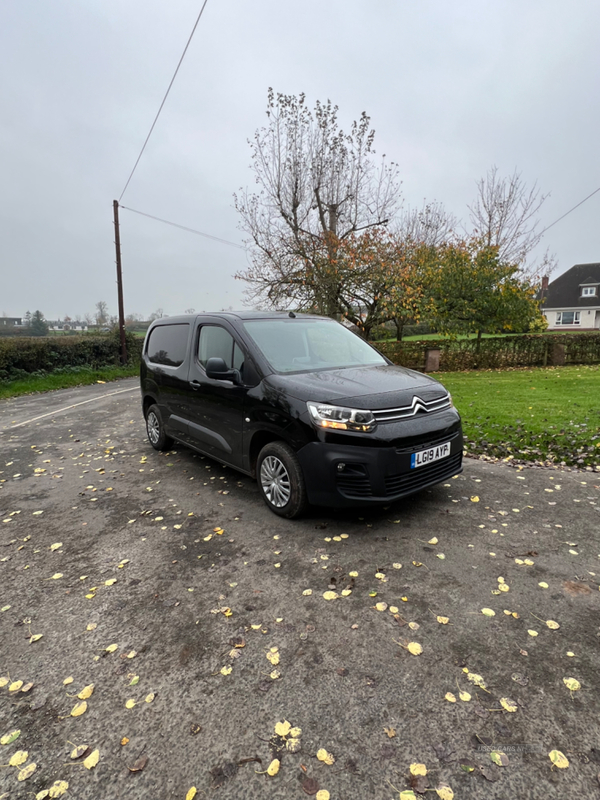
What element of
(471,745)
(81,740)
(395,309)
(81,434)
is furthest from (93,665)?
(395,309)

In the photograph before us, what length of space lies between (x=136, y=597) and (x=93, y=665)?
61 centimetres

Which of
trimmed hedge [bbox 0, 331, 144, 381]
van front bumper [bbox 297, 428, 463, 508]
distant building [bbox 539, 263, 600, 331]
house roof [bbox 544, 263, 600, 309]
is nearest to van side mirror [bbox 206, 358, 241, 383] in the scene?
van front bumper [bbox 297, 428, 463, 508]

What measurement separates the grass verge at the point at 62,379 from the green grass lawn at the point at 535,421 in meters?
13.7

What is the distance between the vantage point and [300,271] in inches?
747

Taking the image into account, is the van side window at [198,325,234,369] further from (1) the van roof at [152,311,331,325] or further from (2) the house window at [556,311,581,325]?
(2) the house window at [556,311,581,325]

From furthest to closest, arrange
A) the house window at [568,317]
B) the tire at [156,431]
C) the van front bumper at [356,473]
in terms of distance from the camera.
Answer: the house window at [568,317] < the tire at [156,431] < the van front bumper at [356,473]

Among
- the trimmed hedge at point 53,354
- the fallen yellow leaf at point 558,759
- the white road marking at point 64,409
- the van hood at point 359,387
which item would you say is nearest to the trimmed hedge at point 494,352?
the white road marking at point 64,409

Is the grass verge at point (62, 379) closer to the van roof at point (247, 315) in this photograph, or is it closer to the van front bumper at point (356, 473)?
the van roof at point (247, 315)

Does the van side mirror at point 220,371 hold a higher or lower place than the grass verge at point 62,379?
higher

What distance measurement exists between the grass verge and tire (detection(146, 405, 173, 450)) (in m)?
10.1

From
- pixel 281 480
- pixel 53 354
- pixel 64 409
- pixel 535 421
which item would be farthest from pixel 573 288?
pixel 281 480

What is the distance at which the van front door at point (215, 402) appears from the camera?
14.6ft

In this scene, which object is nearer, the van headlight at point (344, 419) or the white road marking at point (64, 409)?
the van headlight at point (344, 419)

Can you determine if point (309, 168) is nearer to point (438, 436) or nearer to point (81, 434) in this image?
point (81, 434)
